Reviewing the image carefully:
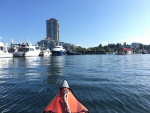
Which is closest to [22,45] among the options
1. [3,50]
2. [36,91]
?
[3,50]

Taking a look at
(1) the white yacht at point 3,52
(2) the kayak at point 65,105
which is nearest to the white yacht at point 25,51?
(1) the white yacht at point 3,52

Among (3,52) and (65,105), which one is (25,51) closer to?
(3,52)

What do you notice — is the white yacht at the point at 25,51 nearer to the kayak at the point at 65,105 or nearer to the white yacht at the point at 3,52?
the white yacht at the point at 3,52

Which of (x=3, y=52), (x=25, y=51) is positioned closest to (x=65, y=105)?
(x=3, y=52)

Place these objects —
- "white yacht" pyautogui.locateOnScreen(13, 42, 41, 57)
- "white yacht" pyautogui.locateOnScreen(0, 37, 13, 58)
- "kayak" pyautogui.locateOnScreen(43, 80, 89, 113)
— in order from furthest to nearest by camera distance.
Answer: "white yacht" pyautogui.locateOnScreen(13, 42, 41, 57) < "white yacht" pyautogui.locateOnScreen(0, 37, 13, 58) < "kayak" pyautogui.locateOnScreen(43, 80, 89, 113)

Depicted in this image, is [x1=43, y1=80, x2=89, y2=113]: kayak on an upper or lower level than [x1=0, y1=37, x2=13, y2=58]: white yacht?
lower

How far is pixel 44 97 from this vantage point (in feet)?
51.8

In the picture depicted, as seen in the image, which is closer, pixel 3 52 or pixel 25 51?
pixel 3 52

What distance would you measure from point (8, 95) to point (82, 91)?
6315 millimetres

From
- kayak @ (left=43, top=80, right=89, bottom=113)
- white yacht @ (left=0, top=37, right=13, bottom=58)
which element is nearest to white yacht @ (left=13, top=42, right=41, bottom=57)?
white yacht @ (left=0, top=37, right=13, bottom=58)

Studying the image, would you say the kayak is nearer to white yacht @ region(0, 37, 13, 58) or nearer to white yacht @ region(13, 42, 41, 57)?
white yacht @ region(0, 37, 13, 58)

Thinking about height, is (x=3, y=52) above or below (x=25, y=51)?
below

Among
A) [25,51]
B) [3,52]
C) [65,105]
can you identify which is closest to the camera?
[65,105]

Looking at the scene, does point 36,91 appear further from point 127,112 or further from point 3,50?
point 3,50
